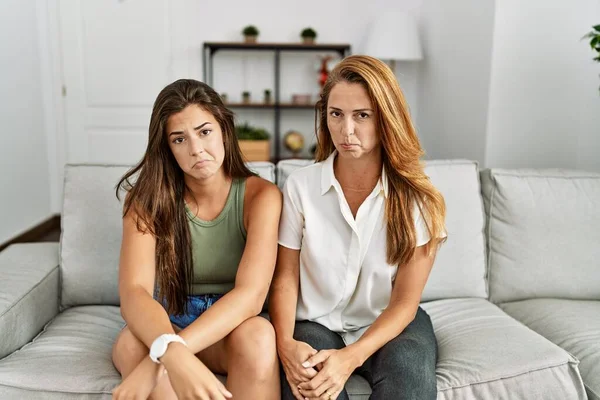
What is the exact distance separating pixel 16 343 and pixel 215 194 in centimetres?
68

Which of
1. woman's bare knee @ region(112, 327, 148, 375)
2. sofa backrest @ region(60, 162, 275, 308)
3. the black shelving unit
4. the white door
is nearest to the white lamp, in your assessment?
the black shelving unit

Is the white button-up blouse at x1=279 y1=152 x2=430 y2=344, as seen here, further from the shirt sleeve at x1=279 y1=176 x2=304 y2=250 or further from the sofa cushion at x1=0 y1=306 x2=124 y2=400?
the sofa cushion at x1=0 y1=306 x2=124 y2=400

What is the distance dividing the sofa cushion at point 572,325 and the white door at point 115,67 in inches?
127

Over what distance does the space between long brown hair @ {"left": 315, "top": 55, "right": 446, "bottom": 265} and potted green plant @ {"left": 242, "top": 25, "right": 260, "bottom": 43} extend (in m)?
2.93

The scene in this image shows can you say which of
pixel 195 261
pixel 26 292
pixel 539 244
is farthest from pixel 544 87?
pixel 26 292

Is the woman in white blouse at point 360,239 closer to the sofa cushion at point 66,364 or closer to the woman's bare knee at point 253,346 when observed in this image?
the woman's bare knee at point 253,346

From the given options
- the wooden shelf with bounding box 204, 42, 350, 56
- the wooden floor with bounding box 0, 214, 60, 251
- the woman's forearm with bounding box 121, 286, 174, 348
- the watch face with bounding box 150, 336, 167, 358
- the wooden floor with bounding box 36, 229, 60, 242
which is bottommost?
the wooden floor with bounding box 36, 229, 60, 242

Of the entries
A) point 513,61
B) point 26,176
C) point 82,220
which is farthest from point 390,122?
point 26,176

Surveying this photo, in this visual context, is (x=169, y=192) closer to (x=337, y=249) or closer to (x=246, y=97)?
(x=337, y=249)

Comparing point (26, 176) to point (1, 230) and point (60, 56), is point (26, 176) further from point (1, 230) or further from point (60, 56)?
point (60, 56)

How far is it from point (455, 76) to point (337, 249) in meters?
2.19

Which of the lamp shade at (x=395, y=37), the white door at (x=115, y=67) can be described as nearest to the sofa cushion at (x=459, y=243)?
the lamp shade at (x=395, y=37)

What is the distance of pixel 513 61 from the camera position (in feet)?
9.18

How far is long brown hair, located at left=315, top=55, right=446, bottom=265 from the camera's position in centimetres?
140
